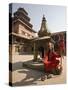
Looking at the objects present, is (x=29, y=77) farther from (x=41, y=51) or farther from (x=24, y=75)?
(x=41, y=51)

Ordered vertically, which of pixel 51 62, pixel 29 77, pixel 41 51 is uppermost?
pixel 41 51

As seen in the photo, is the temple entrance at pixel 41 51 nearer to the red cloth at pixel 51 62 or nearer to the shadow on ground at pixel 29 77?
the red cloth at pixel 51 62

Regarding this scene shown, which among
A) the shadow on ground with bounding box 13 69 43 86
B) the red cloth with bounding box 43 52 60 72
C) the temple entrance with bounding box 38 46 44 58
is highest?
the temple entrance with bounding box 38 46 44 58

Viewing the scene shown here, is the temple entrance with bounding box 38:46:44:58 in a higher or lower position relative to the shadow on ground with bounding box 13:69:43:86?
higher

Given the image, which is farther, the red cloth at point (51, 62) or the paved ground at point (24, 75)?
the red cloth at point (51, 62)

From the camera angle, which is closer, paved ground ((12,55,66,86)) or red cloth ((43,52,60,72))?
paved ground ((12,55,66,86))

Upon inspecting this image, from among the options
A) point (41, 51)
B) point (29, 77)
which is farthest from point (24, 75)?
point (41, 51)

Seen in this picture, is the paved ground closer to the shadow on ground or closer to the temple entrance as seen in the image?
the shadow on ground

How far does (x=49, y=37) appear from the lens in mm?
2279

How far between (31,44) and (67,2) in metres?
0.57

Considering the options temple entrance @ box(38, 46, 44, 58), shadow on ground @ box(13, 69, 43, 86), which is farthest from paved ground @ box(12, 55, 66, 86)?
temple entrance @ box(38, 46, 44, 58)

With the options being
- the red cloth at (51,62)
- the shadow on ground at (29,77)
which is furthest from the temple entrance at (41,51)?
the shadow on ground at (29,77)

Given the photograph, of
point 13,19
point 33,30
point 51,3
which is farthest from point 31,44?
point 51,3

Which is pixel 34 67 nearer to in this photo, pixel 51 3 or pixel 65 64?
pixel 65 64
